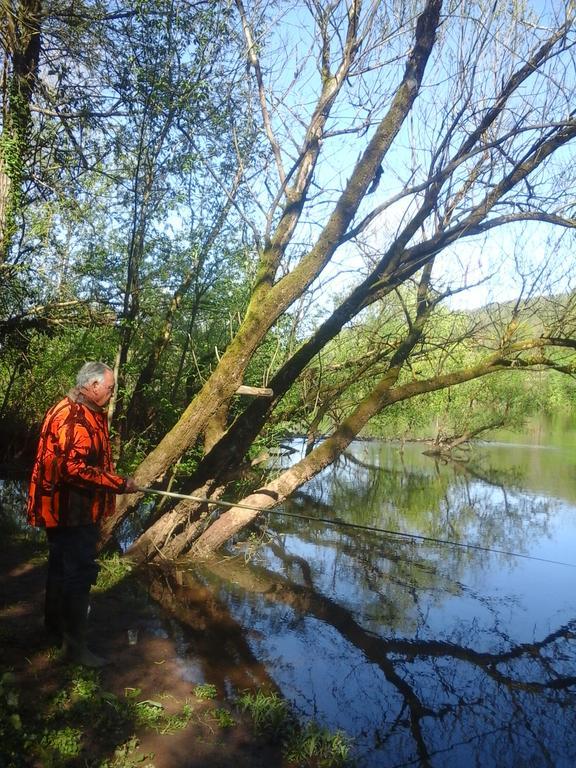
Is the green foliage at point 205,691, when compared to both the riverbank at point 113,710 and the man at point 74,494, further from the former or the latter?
the man at point 74,494

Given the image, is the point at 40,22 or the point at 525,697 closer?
the point at 525,697

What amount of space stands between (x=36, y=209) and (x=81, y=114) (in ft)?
5.10

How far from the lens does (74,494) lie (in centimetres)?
368

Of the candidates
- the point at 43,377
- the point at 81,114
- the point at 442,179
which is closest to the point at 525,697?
the point at 442,179

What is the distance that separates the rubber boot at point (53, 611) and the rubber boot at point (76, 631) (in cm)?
7

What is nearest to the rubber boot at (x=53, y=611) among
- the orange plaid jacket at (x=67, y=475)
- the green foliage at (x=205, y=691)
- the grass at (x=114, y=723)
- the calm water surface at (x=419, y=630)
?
the grass at (x=114, y=723)

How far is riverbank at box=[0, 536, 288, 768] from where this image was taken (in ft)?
9.83

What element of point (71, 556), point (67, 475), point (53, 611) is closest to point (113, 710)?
point (53, 611)

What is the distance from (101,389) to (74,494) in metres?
0.67

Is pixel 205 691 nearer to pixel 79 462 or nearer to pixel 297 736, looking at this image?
pixel 297 736

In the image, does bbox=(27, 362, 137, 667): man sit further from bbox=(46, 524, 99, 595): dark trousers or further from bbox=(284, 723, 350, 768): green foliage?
bbox=(284, 723, 350, 768): green foliage

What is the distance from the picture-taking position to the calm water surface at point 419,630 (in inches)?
176

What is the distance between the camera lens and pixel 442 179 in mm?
6531

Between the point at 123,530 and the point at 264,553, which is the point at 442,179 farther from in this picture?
the point at 123,530
